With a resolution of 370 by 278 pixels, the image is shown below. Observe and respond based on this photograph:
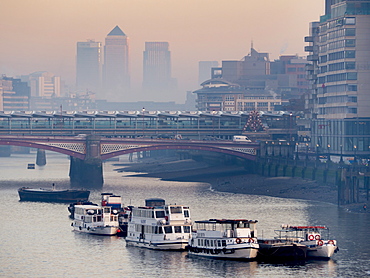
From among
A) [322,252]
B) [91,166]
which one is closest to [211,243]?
[322,252]

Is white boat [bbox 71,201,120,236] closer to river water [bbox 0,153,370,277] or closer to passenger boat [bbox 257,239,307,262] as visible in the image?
river water [bbox 0,153,370,277]

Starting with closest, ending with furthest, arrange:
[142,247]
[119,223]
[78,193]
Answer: [142,247]
[119,223]
[78,193]

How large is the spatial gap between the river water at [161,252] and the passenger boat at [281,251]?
1219 millimetres

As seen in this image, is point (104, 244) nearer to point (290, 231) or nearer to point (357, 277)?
point (290, 231)

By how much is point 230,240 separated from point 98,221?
24.1m

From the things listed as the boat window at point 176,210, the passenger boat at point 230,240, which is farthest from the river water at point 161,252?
the boat window at point 176,210

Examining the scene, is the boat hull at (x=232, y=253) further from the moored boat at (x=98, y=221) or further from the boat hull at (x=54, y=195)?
the boat hull at (x=54, y=195)

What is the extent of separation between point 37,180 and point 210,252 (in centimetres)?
10231

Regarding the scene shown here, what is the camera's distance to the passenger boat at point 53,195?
151 metres

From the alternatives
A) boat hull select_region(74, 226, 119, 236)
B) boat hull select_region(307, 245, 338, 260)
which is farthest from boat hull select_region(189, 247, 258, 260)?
boat hull select_region(74, 226, 119, 236)

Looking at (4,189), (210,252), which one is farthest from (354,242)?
(4,189)

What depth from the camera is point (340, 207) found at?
5349 inches

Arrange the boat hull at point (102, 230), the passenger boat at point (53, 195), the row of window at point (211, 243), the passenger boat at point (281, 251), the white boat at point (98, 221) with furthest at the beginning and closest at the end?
the passenger boat at point (53, 195)
the white boat at point (98, 221)
the boat hull at point (102, 230)
the row of window at point (211, 243)
the passenger boat at point (281, 251)

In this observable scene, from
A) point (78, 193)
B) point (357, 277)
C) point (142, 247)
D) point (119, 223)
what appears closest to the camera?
point (357, 277)
